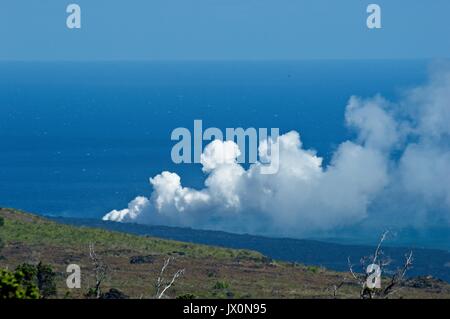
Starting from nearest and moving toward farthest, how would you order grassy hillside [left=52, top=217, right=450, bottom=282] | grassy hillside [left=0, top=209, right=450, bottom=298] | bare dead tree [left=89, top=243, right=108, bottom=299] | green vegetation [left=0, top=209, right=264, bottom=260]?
1. bare dead tree [left=89, top=243, right=108, bottom=299]
2. grassy hillside [left=0, top=209, right=450, bottom=298]
3. green vegetation [left=0, top=209, right=264, bottom=260]
4. grassy hillside [left=52, top=217, right=450, bottom=282]

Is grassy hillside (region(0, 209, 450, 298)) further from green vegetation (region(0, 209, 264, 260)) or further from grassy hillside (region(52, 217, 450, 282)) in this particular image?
grassy hillside (region(52, 217, 450, 282))

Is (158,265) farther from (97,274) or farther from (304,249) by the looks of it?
(304,249)

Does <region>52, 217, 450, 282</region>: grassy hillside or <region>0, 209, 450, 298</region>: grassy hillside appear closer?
<region>0, 209, 450, 298</region>: grassy hillside

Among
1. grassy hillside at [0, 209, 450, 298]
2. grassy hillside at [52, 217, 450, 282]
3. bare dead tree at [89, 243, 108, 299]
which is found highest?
grassy hillside at [52, 217, 450, 282]

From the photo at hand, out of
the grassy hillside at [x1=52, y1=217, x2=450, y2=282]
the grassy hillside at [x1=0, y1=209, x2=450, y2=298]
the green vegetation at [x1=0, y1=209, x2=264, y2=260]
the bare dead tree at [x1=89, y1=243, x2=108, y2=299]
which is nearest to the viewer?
the bare dead tree at [x1=89, y1=243, x2=108, y2=299]

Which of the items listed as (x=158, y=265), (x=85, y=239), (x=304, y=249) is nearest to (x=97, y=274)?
(x=158, y=265)

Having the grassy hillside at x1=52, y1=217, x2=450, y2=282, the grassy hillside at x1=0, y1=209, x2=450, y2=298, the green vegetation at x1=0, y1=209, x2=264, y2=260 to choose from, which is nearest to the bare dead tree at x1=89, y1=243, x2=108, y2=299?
the grassy hillside at x1=0, y1=209, x2=450, y2=298

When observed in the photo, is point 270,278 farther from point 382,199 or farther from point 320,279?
point 382,199

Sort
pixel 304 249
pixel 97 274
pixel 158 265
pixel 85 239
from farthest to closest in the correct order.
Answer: pixel 304 249, pixel 85 239, pixel 158 265, pixel 97 274

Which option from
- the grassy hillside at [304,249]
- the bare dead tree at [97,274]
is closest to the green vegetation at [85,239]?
the grassy hillside at [304,249]
